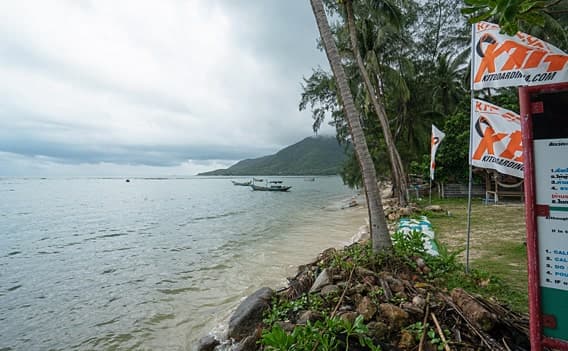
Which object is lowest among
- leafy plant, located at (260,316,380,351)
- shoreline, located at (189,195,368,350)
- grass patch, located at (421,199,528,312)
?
shoreline, located at (189,195,368,350)

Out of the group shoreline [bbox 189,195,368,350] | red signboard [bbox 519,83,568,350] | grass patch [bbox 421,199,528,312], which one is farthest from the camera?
shoreline [bbox 189,195,368,350]

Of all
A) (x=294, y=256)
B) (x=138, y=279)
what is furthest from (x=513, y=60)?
(x=138, y=279)

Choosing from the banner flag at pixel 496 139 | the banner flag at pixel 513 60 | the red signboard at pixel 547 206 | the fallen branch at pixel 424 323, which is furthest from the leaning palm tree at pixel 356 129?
the red signboard at pixel 547 206

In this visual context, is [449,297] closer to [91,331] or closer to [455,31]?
[91,331]

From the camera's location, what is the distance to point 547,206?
5.90 feet

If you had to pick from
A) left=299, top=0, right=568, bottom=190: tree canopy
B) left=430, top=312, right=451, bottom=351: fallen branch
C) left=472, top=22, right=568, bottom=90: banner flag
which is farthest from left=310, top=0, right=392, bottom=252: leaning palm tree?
left=299, top=0, right=568, bottom=190: tree canopy

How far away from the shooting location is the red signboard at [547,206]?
5.76 ft

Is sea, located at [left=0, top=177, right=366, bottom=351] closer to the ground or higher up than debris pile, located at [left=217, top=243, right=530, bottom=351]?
closer to the ground

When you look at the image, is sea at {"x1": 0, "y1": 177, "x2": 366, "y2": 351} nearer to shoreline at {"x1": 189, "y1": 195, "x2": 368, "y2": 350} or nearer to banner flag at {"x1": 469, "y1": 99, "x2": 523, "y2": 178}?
shoreline at {"x1": 189, "y1": 195, "x2": 368, "y2": 350}

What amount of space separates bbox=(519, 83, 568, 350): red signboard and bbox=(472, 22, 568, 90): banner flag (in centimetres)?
99

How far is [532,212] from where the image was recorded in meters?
1.85

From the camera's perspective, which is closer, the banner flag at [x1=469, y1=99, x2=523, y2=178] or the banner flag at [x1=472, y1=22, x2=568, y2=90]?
the banner flag at [x1=472, y1=22, x2=568, y2=90]

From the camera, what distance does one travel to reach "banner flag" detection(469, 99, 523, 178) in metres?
3.82

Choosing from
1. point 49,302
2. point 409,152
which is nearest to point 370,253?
point 49,302
